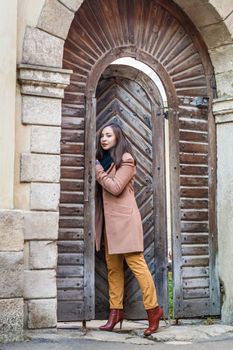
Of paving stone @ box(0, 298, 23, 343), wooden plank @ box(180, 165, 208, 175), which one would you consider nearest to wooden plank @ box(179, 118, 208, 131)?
wooden plank @ box(180, 165, 208, 175)

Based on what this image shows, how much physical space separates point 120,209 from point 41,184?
0.82 metres

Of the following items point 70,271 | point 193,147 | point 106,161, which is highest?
point 193,147

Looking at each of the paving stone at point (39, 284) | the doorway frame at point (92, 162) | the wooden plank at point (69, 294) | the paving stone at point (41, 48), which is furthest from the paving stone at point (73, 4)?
the wooden plank at point (69, 294)

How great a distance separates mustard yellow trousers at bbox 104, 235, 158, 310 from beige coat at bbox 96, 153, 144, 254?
0.46ft

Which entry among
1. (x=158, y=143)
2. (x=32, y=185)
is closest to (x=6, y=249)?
(x=32, y=185)

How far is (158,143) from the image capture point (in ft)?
22.9

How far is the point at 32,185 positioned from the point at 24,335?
1326 mm

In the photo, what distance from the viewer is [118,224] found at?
6047 millimetres

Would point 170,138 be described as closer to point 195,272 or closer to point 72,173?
point 72,173

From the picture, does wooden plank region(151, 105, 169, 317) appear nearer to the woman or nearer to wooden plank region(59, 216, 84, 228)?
the woman

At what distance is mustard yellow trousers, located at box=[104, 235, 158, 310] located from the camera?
601cm

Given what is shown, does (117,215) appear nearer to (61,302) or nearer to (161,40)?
(61,302)

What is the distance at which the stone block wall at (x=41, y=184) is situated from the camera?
571 centimetres

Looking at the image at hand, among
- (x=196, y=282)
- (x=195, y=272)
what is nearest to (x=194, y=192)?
(x=195, y=272)
